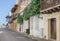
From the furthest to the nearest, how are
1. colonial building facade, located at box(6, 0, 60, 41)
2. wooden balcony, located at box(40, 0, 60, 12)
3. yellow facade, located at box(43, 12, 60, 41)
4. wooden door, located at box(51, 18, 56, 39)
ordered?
wooden door, located at box(51, 18, 56, 39)
colonial building facade, located at box(6, 0, 60, 41)
yellow facade, located at box(43, 12, 60, 41)
wooden balcony, located at box(40, 0, 60, 12)

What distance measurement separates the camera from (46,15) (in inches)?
1219

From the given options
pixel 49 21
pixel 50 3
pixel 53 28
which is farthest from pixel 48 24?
pixel 50 3

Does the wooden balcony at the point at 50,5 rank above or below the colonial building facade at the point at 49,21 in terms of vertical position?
above

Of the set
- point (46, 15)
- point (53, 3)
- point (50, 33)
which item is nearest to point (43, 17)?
point (46, 15)

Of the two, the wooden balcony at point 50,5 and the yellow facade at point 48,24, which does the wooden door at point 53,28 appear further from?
the wooden balcony at point 50,5

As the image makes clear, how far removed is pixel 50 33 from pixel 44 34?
186 cm

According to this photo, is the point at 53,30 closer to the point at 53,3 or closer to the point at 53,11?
the point at 53,11

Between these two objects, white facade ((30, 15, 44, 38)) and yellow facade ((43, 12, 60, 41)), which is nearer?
yellow facade ((43, 12, 60, 41))

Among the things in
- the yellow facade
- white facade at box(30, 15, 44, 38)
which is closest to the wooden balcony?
Answer: the yellow facade

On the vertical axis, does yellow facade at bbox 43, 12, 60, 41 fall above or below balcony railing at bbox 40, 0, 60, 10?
below

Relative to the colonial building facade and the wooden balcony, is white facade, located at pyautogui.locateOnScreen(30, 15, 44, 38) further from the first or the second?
the wooden balcony

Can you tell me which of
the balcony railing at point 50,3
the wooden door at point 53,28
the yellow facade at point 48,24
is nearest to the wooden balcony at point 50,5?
the balcony railing at point 50,3

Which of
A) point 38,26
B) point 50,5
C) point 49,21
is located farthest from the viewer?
point 38,26

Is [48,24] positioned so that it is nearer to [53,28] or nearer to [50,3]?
[53,28]
